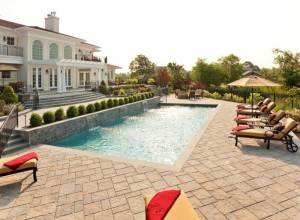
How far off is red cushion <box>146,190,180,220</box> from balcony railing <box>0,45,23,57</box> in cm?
2350

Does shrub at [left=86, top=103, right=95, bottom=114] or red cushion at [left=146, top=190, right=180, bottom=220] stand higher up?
shrub at [left=86, top=103, right=95, bottom=114]

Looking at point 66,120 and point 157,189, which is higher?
point 66,120

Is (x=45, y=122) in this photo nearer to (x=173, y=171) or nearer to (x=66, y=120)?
(x=66, y=120)

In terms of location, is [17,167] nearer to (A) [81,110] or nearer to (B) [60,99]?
(A) [81,110]

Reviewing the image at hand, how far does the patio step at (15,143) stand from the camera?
8539 mm

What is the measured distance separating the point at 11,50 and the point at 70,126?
14.8m

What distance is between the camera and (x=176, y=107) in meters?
24.2

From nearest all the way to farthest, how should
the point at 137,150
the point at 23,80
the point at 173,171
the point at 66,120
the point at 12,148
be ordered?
the point at 173,171 → the point at 12,148 → the point at 137,150 → the point at 66,120 → the point at 23,80

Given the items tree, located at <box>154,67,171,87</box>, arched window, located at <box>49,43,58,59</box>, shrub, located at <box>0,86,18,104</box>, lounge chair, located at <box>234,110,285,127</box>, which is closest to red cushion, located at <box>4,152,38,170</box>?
lounge chair, located at <box>234,110,285,127</box>

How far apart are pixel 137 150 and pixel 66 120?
4.66 metres

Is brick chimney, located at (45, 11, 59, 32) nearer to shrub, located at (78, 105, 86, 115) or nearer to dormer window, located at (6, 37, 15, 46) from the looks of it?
dormer window, located at (6, 37, 15, 46)

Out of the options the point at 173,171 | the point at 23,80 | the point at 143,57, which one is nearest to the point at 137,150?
the point at 173,171

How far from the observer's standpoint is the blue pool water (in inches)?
391

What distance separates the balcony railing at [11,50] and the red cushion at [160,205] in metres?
23.5
